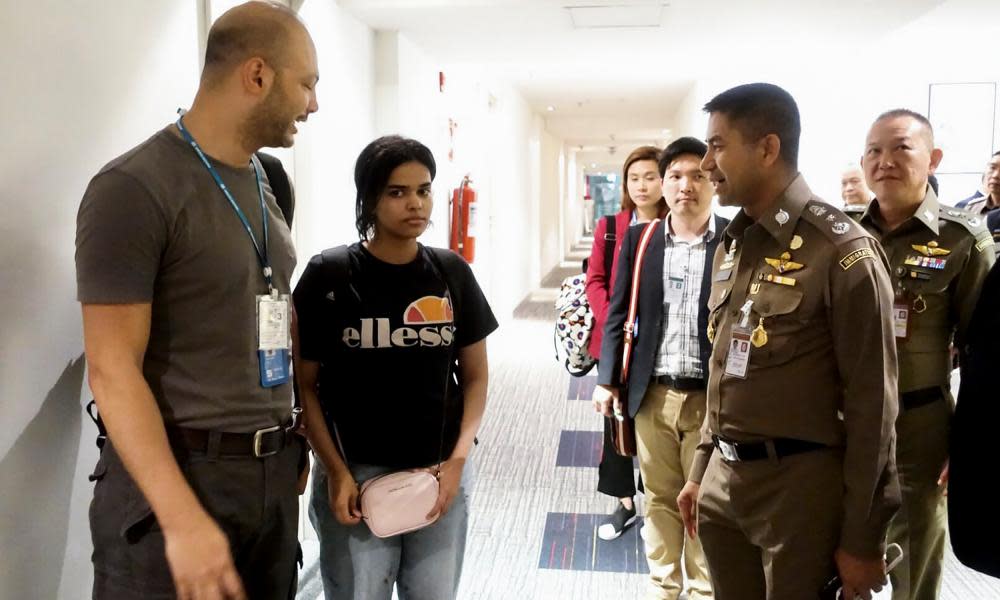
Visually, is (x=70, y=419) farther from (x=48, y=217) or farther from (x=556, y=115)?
(x=556, y=115)

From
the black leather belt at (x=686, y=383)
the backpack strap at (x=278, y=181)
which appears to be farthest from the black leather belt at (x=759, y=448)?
the backpack strap at (x=278, y=181)

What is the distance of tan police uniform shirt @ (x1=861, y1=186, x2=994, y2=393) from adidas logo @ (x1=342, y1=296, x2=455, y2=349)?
1238mm

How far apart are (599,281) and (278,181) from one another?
65.9 inches

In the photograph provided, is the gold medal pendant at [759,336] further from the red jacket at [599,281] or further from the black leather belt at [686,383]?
the red jacket at [599,281]

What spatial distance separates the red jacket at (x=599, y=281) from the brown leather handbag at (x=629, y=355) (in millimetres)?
451

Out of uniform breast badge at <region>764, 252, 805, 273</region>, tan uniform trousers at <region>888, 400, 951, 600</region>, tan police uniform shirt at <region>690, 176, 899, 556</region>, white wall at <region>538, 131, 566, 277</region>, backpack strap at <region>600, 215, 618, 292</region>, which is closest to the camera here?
tan police uniform shirt at <region>690, 176, 899, 556</region>

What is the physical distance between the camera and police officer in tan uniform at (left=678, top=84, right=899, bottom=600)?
140cm

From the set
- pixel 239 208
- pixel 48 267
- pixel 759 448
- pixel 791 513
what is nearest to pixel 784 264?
pixel 759 448

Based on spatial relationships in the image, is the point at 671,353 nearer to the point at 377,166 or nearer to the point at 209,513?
the point at 377,166

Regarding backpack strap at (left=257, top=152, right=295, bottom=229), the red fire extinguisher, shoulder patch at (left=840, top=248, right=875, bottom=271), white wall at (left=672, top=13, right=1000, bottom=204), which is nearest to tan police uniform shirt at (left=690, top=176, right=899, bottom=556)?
shoulder patch at (left=840, top=248, right=875, bottom=271)

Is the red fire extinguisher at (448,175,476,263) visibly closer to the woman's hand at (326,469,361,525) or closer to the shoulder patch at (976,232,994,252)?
the shoulder patch at (976,232,994,252)

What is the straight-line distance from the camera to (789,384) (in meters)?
1.48

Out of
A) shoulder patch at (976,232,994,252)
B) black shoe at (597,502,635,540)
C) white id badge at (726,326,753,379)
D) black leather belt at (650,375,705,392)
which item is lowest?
black shoe at (597,502,635,540)

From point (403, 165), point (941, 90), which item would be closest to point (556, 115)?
point (941, 90)
